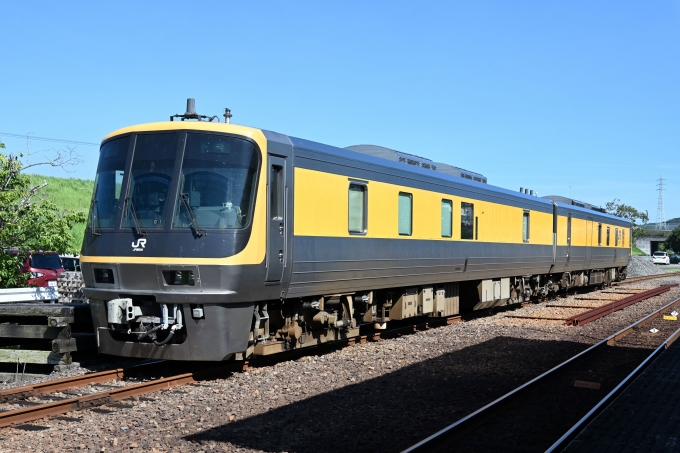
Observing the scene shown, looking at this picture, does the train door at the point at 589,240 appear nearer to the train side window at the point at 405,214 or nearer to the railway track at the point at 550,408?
the railway track at the point at 550,408

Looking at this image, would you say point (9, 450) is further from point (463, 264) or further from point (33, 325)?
point (463, 264)

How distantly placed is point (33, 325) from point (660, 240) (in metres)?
118

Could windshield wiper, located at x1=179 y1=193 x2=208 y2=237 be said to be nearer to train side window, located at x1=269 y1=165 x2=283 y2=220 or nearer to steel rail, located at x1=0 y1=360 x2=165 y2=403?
train side window, located at x1=269 y1=165 x2=283 y2=220

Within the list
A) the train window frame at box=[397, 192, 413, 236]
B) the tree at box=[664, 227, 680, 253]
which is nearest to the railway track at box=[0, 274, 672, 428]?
the train window frame at box=[397, 192, 413, 236]

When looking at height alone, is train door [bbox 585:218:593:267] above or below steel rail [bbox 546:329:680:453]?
above

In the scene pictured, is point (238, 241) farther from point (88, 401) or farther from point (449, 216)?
point (449, 216)

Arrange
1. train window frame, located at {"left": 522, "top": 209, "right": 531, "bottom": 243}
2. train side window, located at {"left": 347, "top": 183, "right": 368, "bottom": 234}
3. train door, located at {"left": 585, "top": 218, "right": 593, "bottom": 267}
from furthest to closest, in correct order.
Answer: train door, located at {"left": 585, "top": 218, "right": 593, "bottom": 267}
train window frame, located at {"left": 522, "top": 209, "right": 531, "bottom": 243}
train side window, located at {"left": 347, "top": 183, "right": 368, "bottom": 234}

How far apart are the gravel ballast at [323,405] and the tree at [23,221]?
18.6 feet

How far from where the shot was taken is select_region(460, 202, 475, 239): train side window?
15422mm

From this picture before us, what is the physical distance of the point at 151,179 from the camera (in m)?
8.97

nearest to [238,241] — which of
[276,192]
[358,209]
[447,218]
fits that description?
[276,192]

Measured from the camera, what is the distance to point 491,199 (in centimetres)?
1717

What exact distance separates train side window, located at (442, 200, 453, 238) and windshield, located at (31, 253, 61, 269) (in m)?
14.4

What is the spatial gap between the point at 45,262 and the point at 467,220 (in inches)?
590
